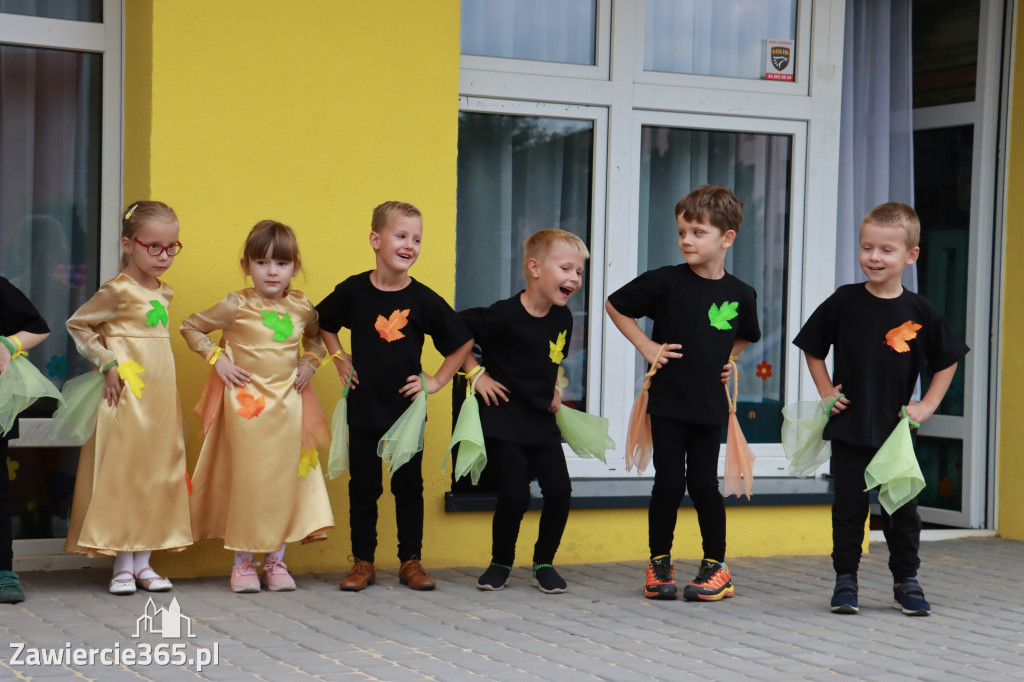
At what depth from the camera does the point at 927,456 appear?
7926 mm

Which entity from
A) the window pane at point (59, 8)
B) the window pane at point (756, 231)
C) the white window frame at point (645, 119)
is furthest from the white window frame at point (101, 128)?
the window pane at point (756, 231)

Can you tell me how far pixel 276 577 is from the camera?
511 centimetres

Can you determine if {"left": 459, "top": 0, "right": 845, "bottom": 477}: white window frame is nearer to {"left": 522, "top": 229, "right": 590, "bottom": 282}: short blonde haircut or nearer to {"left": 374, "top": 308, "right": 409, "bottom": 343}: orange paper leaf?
{"left": 522, "top": 229, "right": 590, "bottom": 282}: short blonde haircut

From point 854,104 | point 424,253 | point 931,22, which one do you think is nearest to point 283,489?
point 424,253

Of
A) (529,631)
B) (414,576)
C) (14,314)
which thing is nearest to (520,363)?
(414,576)

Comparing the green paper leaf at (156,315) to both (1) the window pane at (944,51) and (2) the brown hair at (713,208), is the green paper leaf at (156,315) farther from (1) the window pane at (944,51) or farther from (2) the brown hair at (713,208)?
(1) the window pane at (944,51)

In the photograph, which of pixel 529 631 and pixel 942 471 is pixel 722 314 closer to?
pixel 529 631

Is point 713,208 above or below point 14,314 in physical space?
above

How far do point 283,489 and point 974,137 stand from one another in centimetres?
488

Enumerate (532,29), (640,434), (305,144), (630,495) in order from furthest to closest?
(532,29), (630,495), (305,144), (640,434)

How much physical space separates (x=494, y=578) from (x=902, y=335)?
6.55 feet

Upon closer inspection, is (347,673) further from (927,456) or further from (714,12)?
(927,456)

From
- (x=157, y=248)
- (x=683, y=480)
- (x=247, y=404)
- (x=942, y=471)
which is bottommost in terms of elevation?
(x=942, y=471)

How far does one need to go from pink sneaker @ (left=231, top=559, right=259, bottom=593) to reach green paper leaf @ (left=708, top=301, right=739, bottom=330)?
2.21 m
